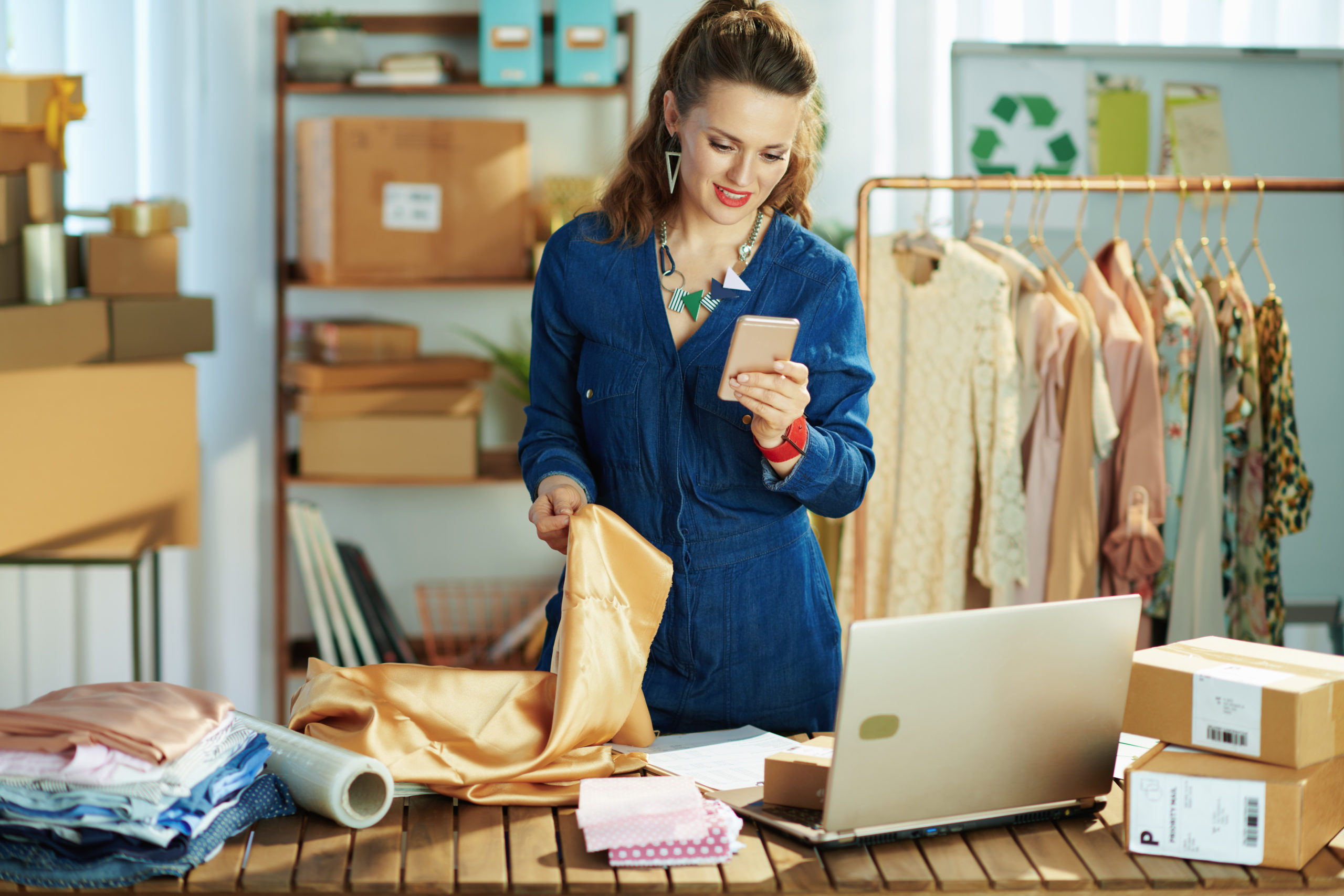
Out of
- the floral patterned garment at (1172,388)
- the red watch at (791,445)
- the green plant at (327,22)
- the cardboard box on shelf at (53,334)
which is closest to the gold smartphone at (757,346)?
the red watch at (791,445)

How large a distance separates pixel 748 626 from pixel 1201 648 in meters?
0.57

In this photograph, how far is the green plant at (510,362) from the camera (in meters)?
3.48

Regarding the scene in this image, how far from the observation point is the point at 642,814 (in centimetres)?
116

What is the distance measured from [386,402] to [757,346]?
83.9 inches

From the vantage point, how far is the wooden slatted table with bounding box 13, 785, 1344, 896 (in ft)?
3.59

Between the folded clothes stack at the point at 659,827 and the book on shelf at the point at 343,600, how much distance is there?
91.5 inches

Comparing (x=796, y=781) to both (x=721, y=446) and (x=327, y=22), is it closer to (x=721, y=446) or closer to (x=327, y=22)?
(x=721, y=446)

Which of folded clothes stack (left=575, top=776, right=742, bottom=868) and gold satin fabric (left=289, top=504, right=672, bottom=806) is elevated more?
Result: gold satin fabric (left=289, top=504, right=672, bottom=806)

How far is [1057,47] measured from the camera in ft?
10.5

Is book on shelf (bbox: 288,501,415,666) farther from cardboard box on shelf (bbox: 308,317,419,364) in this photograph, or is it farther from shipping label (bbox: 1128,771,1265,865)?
shipping label (bbox: 1128,771,1265,865)

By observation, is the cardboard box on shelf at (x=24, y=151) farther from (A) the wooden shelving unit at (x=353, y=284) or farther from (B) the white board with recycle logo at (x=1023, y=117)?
(B) the white board with recycle logo at (x=1023, y=117)

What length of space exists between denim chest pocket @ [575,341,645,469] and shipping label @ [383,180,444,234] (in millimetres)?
1786

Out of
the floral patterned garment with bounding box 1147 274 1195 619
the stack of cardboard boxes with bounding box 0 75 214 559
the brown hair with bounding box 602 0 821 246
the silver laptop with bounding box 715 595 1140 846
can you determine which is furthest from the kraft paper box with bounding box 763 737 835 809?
the stack of cardboard boxes with bounding box 0 75 214 559

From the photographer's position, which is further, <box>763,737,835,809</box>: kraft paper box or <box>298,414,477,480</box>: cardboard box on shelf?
<box>298,414,477,480</box>: cardboard box on shelf
